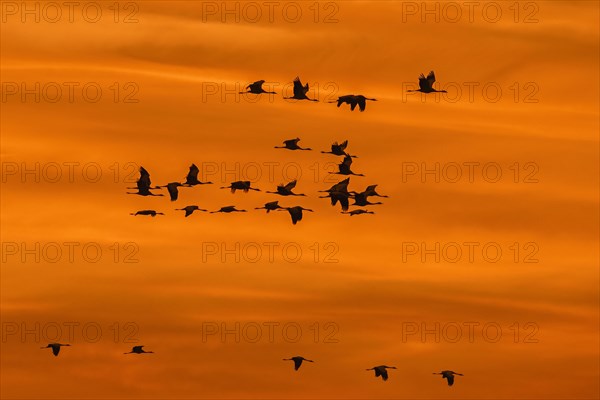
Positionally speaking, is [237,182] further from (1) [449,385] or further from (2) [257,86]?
(1) [449,385]

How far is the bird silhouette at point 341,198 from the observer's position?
16750 cm

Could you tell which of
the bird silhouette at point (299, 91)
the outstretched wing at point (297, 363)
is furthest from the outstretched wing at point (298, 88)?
the outstretched wing at point (297, 363)

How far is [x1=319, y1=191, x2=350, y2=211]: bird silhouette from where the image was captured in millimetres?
167500

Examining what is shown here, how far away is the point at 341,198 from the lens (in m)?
168

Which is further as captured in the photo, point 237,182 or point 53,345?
point 53,345

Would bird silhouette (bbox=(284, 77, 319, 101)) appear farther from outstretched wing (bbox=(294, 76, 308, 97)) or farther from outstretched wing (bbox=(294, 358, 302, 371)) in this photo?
outstretched wing (bbox=(294, 358, 302, 371))

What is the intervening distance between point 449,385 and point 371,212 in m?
16.2

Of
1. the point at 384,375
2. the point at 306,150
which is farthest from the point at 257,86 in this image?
the point at 384,375

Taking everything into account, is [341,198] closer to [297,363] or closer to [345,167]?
[345,167]

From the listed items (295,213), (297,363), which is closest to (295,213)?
(295,213)

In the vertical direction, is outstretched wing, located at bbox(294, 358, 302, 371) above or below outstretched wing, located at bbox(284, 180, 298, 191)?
below

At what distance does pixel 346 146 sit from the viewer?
6585 inches

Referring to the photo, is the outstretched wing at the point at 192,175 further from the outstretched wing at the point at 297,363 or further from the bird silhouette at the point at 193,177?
the outstretched wing at the point at 297,363

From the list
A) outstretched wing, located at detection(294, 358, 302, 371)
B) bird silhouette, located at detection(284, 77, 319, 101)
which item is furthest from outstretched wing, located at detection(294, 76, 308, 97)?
outstretched wing, located at detection(294, 358, 302, 371)
